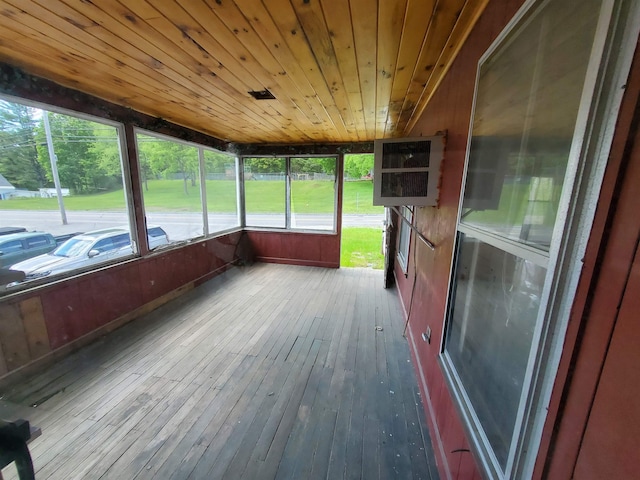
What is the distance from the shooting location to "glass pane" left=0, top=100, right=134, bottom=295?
6.30 feet

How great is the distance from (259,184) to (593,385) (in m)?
5.21

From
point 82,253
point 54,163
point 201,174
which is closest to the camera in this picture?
point 54,163

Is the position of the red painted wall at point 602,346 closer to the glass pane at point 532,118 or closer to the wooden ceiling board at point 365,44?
the glass pane at point 532,118

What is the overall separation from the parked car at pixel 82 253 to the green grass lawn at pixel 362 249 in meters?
3.72

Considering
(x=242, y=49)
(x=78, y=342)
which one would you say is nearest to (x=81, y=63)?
(x=242, y=49)

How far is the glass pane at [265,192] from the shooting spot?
5027 millimetres

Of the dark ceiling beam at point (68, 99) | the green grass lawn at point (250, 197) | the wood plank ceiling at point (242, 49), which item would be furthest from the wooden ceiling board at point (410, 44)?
the dark ceiling beam at point (68, 99)

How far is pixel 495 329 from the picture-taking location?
3.12 feet

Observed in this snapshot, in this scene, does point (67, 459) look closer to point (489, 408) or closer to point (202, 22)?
point (489, 408)

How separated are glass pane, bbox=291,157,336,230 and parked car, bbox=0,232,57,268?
11.6ft

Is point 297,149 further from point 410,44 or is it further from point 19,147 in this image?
point 19,147

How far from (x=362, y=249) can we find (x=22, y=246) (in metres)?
5.65

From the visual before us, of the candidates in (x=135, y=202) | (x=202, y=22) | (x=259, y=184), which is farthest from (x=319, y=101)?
(x=259, y=184)

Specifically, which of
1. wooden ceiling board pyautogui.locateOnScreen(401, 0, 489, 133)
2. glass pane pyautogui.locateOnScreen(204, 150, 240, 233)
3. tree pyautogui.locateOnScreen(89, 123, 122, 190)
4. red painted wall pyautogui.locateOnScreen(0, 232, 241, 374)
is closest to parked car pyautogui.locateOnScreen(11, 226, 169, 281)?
red painted wall pyautogui.locateOnScreen(0, 232, 241, 374)
